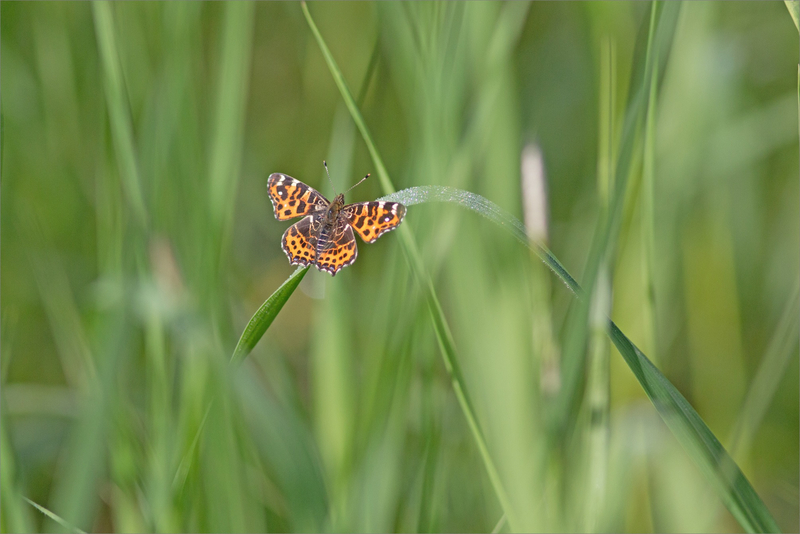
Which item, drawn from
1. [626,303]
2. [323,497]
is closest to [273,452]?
[323,497]

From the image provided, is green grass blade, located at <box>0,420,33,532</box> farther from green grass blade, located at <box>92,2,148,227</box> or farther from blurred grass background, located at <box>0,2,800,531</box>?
green grass blade, located at <box>92,2,148,227</box>

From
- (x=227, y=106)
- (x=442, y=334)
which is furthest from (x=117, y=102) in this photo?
(x=442, y=334)

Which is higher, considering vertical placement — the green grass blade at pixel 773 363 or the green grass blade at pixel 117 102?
the green grass blade at pixel 117 102

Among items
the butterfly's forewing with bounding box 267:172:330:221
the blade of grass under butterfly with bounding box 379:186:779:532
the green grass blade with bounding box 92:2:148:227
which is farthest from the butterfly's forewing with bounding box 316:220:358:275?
the blade of grass under butterfly with bounding box 379:186:779:532

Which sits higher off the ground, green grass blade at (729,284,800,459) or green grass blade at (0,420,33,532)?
green grass blade at (729,284,800,459)

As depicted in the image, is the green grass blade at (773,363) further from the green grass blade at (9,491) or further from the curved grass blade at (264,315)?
the green grass blade at (9,491)

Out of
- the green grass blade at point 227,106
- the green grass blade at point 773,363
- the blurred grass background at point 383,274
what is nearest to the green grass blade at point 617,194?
the blurred grass background at point 383,274

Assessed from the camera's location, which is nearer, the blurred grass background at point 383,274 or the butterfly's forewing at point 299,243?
the blurred grass background at point 383,274
